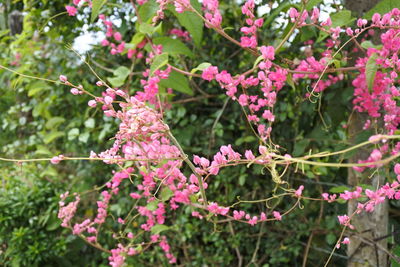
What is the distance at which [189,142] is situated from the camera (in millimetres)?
1622

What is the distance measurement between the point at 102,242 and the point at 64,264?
25cm

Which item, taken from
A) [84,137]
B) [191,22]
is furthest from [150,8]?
[84,137]

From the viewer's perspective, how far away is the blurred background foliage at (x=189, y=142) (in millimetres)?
1508

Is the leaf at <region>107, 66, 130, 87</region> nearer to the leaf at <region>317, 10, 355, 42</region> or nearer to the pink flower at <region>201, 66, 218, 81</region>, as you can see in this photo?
the pink flower at <region>201, 66, 218, 81</region>

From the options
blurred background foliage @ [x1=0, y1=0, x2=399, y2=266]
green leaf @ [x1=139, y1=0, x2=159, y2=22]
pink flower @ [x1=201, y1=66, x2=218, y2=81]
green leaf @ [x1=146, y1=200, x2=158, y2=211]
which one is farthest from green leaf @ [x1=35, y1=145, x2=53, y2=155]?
pink flower @ [x1=201, y1=66, x2=218, y2=81]

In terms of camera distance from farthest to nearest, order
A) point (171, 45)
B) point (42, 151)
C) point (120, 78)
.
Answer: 1. point (42, 151)
2. point (120, 78)
3. point (171, 45)

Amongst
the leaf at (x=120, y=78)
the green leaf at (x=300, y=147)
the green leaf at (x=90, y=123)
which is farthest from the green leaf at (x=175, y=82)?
the green leaf at (x=90, y=123)

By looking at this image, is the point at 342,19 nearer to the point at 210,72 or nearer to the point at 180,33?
the point at 210,72

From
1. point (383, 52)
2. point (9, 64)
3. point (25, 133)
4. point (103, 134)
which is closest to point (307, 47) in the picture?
point (383, 52)

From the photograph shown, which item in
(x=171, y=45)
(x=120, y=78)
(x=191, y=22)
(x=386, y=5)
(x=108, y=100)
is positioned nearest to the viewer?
(x=108, y=100)

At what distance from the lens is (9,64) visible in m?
1.89

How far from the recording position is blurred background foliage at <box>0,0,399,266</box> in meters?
1.51

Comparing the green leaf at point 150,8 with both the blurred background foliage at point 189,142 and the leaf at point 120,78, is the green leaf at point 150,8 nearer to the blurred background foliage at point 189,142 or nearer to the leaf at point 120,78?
the leaf at point 120,78

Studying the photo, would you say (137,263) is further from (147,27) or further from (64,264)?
(147,27)
